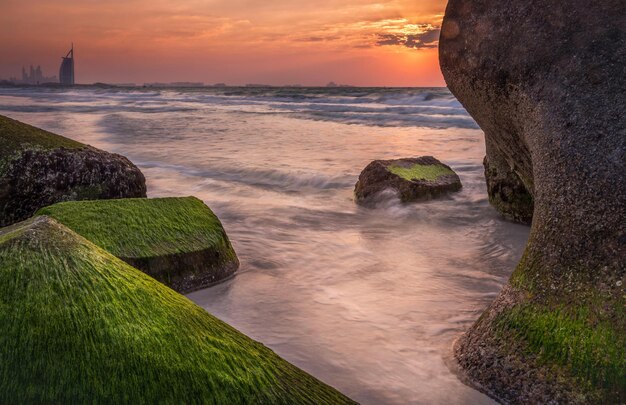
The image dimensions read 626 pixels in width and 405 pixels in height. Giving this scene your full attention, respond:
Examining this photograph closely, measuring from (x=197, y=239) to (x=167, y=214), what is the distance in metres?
0.29

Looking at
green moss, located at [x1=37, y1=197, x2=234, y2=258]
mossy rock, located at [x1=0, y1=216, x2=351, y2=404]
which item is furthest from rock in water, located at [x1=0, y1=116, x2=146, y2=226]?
mossy rock, located at [x1=0, y1=216, x2=351, y2=404]

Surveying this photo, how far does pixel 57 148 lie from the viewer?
4.79 metres

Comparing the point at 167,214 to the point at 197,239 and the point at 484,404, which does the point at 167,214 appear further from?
the point at 484,404

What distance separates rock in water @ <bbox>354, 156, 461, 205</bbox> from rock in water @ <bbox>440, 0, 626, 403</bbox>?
2707 millimetres

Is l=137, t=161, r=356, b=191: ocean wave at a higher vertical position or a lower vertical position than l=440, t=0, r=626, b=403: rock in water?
lower

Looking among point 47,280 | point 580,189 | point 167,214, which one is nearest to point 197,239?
point 167,214

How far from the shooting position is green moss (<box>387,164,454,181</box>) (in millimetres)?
6247

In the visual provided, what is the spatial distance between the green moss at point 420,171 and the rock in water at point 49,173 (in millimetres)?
2555

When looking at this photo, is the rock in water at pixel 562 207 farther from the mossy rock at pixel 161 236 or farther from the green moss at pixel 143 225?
the green moss at pixel 143 225

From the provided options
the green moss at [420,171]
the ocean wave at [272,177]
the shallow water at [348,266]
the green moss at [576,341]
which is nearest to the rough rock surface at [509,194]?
the shallow water at [348,266]

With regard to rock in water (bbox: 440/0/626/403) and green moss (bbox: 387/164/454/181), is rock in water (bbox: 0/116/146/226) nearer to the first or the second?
green moss (bbox: 387/164/454/181)

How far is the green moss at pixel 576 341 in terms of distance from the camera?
2088mm

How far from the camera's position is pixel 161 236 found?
3.54 m

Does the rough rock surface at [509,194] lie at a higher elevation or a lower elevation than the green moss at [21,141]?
lower
